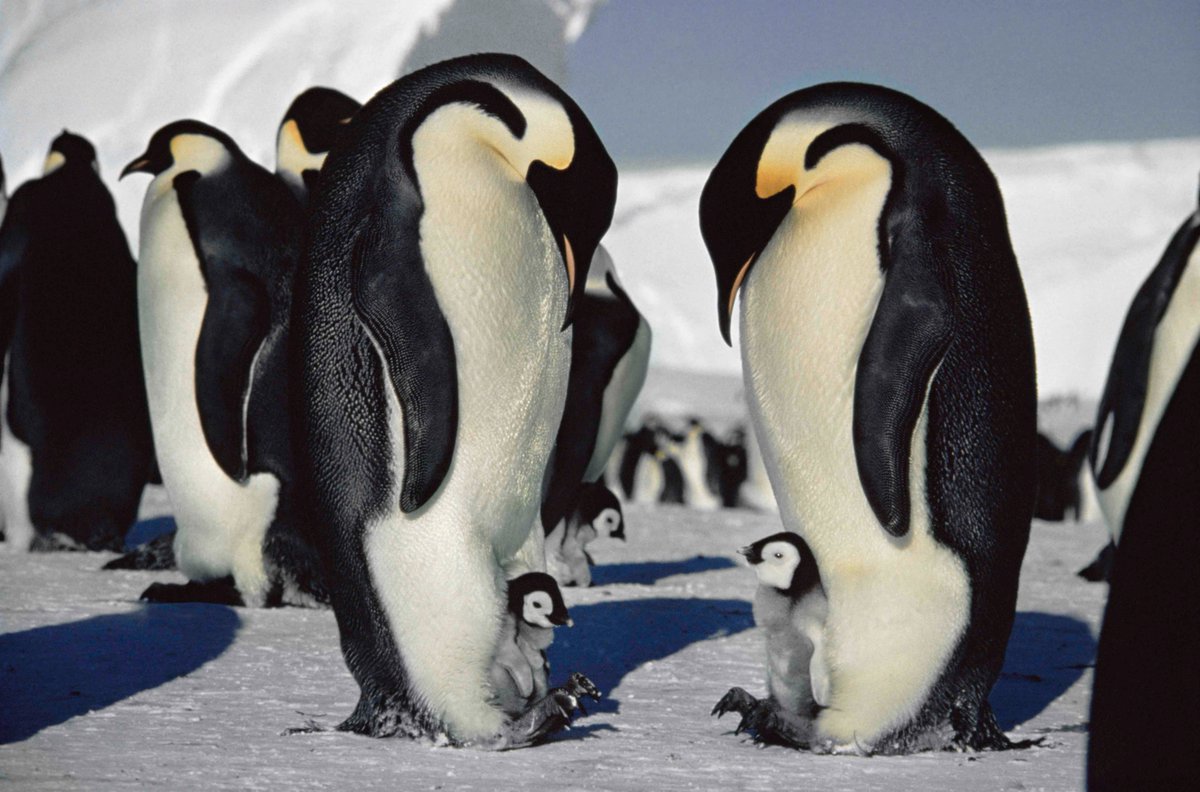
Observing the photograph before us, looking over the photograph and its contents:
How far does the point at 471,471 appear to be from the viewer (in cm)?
Result: 255

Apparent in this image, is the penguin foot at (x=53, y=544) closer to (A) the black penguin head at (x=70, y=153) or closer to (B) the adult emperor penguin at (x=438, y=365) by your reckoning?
(A) the black penguin head at (x=70, y=153)

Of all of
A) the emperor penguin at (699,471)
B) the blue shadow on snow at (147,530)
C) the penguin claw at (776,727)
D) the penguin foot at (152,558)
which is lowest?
the emperor penguin at (699,471)

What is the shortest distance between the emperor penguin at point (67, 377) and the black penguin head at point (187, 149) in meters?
1.00

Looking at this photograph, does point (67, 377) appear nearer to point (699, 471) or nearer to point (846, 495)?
point (846, 495)

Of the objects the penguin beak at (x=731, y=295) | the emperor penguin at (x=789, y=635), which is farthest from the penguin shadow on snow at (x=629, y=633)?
the penguin beak at (x=731, y=295)

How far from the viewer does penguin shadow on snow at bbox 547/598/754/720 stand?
10.9 feet

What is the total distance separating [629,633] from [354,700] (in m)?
1.03

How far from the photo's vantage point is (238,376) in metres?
4.06

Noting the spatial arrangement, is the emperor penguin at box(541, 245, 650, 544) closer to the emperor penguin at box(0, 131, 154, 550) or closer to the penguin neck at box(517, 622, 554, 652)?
the emperor penguin at box(0, 131, 154, 550)

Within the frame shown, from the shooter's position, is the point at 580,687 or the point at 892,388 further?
the point at 580,687

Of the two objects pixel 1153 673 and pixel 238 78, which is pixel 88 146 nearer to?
pixel 1153 673

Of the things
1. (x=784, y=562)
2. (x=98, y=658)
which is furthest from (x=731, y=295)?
(x=98, y=658)

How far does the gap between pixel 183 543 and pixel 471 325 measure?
6.36 ft

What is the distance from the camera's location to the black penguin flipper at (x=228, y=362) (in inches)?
159
